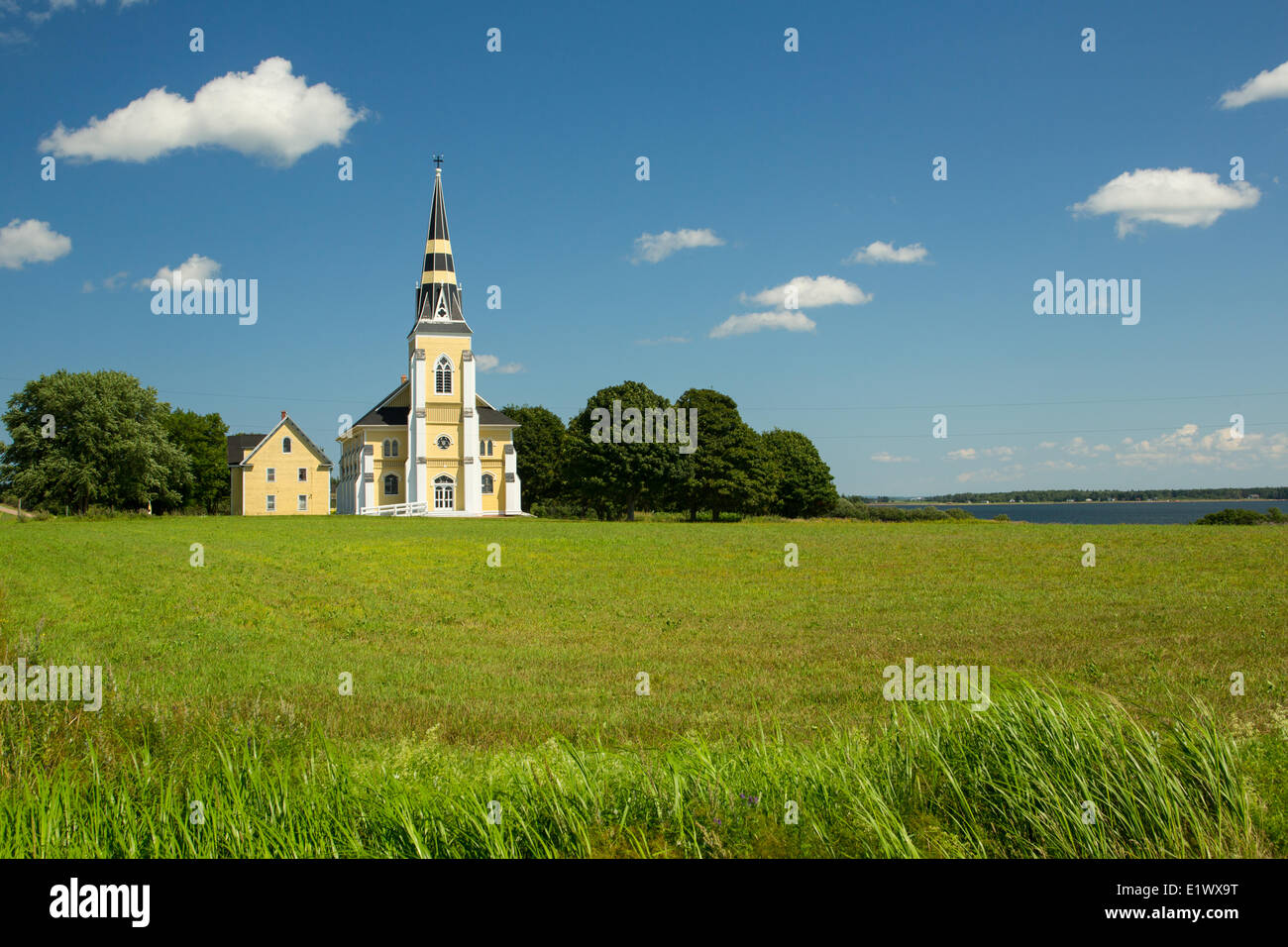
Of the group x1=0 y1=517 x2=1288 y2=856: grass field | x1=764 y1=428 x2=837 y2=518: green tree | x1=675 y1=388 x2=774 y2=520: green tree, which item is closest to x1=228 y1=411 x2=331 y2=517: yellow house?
x1=675 y1=388 x2=774 y2=520: green tree

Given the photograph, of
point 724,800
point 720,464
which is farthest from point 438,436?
point 724,800

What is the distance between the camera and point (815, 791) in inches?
177

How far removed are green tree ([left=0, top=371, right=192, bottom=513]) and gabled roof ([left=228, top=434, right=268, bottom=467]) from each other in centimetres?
1688

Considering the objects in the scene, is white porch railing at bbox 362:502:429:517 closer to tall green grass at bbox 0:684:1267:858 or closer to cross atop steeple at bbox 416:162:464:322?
cross atop steeple at bbox 416:162:464:322

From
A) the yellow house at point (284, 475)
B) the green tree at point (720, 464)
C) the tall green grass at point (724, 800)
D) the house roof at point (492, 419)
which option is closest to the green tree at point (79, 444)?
the yellow house at point (284, 475)

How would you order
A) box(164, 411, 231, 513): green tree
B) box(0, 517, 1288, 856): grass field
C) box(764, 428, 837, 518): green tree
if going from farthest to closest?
box(164, 411, 231, 513): green tree → box(764, 428, 837, 518): green tree → box(0, 517, 1288, 856): grass field

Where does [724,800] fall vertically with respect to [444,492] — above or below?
below

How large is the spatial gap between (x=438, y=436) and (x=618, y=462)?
55.4 ft

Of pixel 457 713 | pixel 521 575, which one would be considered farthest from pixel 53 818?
pixel 521 575

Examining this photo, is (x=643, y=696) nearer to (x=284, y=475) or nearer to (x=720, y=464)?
(x=720, y=464)

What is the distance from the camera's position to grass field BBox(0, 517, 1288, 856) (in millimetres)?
4148

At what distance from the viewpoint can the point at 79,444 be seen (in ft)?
224

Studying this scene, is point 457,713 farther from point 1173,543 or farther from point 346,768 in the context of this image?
point 1173,543

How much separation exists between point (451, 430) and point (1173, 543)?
184ft
